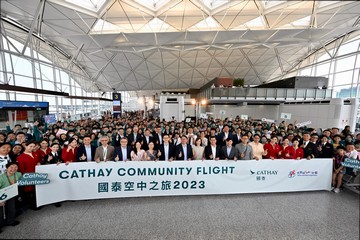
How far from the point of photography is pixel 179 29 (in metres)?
15.3

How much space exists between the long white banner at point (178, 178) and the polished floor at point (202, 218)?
214 millimetres

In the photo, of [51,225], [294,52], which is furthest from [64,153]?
[294,52]

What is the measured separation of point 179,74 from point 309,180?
28.7 meters

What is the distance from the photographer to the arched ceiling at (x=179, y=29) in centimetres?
1052

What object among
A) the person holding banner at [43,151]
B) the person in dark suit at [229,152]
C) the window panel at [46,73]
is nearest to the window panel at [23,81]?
the window panel at [46,73]

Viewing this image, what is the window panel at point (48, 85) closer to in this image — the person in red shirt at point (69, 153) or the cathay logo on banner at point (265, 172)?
the person in red shirt at point (69, 153)

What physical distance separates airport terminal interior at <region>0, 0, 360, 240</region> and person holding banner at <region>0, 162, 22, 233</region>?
1.7 inches

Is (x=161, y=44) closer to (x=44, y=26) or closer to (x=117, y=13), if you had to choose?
(x=117, y=13)

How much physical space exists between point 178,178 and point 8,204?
3732 mm

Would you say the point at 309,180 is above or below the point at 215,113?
below

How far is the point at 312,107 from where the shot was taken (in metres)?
13.1

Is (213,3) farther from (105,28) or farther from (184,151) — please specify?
(184,151)

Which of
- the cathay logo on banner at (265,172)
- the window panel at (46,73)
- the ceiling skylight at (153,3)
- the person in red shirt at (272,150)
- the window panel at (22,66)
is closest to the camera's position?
the cathay logo on banner at (265,172)

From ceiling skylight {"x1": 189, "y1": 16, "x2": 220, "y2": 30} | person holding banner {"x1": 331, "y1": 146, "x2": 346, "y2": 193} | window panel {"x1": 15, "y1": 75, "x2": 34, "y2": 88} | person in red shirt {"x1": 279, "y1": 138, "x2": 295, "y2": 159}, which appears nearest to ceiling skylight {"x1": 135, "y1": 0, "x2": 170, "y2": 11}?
ceiling skylight {"x1": 189, "y1": 16, "x2": 220, "y2": 30}
